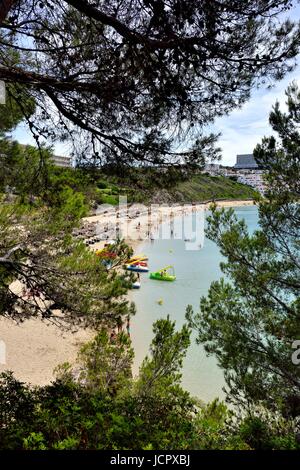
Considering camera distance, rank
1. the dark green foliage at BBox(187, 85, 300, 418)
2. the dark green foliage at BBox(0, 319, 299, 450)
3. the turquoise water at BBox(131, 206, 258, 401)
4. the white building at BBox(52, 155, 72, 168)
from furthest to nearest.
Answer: the turquoise water at BBox(131, 206, 258, 401) < the dark green foliage at BBox(187, 85, 300, 418) < the white building at BBox(52, 155, 72, 168) < the dark green foliage at BBox(0, 319, 299, 450)

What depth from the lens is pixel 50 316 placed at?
11.8 ft

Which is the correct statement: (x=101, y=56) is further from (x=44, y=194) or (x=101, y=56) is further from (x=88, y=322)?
(x=88, y=322)

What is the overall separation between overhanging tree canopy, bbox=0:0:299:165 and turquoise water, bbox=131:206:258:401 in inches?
126

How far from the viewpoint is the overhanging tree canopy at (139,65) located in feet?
8.13

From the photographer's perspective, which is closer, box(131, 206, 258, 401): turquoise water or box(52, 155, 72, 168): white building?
box(52, 155, 72, 168): white building

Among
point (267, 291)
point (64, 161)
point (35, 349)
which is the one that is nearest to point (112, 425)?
point (64, 161)

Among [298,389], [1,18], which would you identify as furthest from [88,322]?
[1,18]

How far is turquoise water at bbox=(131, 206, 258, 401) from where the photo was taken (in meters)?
9.41

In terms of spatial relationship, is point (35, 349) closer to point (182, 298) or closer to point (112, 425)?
point (182, 298)

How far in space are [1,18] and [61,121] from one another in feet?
3.50

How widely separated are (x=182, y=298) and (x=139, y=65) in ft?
48.4

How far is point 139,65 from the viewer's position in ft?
8.62

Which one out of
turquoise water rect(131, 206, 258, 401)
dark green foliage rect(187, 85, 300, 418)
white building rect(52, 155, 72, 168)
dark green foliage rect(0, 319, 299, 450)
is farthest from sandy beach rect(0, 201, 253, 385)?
dark green foliage rect(0, 319, 299, 450)

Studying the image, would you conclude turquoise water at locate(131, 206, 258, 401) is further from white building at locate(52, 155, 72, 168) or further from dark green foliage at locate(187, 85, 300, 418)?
white building at locate(52, 155, 72, 168)
